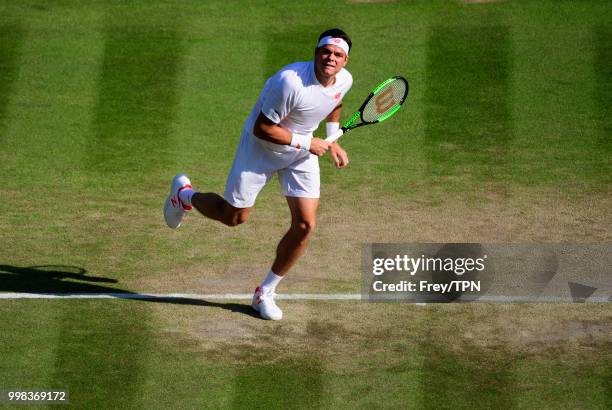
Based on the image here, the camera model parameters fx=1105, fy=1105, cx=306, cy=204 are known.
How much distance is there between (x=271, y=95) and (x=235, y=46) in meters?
5.88

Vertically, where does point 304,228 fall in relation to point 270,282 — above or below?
above

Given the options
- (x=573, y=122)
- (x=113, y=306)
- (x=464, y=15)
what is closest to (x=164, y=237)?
(x=113, y=306)

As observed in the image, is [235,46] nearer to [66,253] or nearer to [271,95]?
[66,253]

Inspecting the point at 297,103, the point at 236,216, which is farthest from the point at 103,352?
the point at 297,103

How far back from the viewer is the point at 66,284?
9.48 meters

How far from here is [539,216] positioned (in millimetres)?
10922

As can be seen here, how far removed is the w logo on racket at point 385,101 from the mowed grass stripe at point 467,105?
2313mm

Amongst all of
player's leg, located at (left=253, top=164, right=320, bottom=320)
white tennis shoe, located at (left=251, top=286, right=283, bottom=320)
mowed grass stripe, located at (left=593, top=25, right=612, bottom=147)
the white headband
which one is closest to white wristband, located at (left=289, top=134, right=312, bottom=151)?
player's leg, located at (left=253, top=164, right=320, bottom=320)

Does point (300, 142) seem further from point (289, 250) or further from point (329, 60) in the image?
point (289, 250)

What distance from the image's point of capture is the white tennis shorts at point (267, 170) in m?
8.83

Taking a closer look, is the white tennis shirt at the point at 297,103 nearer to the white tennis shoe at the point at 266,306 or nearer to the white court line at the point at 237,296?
the white tennis shoe at the point at 266,306

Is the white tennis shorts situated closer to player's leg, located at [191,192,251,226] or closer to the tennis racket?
player's leg, located at [191,192,251,226]

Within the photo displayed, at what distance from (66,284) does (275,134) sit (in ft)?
7.87

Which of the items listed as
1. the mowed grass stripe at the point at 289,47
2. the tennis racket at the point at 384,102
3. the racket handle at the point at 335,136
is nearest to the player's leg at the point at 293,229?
the racket handle at the point at 335,136
